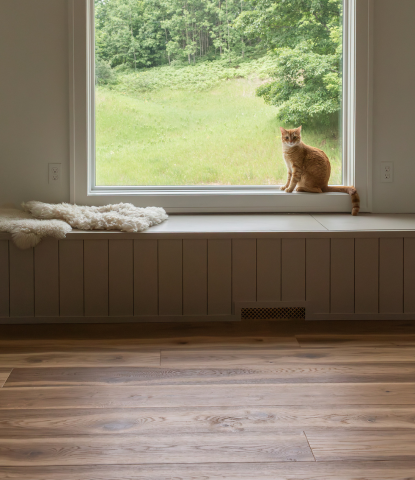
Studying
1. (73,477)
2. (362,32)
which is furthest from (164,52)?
(73,477)

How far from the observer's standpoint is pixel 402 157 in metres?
2.49

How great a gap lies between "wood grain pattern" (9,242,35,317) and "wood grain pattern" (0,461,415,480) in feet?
3.30

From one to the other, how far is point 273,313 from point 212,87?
1.21m

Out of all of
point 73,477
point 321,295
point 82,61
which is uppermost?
point 82,61

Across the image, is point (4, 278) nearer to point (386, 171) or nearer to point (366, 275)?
point (366, 275)

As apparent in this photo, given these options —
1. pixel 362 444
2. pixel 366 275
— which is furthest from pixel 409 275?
pixel 362 444

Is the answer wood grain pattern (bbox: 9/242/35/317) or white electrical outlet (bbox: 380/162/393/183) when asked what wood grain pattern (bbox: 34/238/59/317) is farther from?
white electrical outlet (bbox: 380/162/393/183)

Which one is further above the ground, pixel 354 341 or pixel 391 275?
pixel 391 275

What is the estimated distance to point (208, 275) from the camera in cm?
203

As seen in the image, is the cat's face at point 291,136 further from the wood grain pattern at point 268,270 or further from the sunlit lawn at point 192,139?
the wood grain pattern at point 268,270

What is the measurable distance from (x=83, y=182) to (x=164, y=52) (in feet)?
2.56

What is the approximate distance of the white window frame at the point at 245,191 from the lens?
2.41 meters

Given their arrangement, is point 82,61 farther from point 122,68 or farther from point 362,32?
point 362,32

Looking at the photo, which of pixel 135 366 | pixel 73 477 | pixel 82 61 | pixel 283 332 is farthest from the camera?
pixel 82 61
